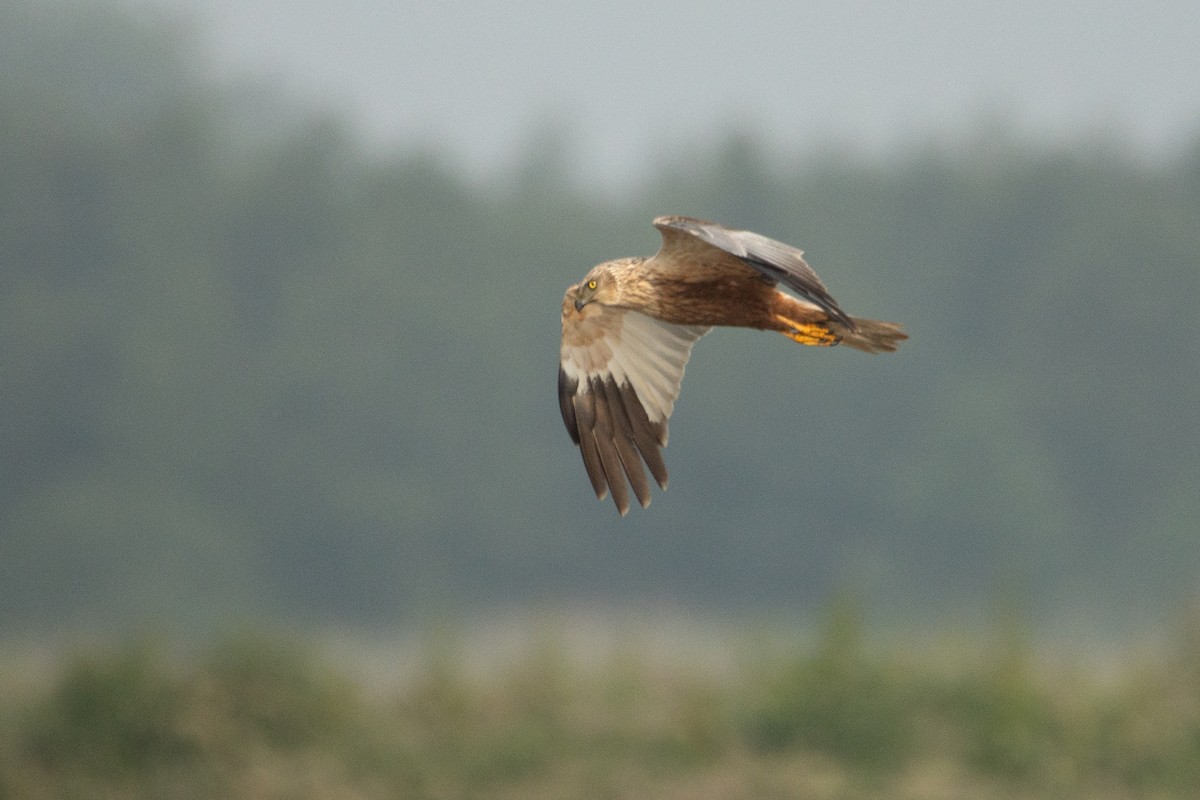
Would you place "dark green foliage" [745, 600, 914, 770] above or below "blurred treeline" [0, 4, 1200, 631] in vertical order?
below

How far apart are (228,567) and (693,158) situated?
62.1ft

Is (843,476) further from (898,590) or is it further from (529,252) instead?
(529,252)

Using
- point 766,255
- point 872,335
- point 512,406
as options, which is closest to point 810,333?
point 872,335

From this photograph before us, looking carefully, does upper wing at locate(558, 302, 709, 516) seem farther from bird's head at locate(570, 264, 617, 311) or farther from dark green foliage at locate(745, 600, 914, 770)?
dark green foliage at locate(745, 600, 914, 770)

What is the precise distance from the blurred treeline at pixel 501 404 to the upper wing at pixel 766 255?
3385 cm

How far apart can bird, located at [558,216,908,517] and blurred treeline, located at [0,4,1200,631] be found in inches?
1273

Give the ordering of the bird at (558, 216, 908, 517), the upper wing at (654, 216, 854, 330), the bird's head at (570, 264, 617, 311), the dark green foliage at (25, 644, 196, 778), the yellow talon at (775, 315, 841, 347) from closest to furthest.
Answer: the upper wing at (654, 216, 854, 330) → the bird at (558, 216, 908, 517) → the yellow talon at (775, 315, 841, 347) → the bird's head at (570, 264, 617, 311) → the dark green foliage at (25, 644, 196, 778)

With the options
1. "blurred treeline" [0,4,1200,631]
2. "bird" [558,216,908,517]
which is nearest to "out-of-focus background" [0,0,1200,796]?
"blurred treeline" [0,4,1200,631]

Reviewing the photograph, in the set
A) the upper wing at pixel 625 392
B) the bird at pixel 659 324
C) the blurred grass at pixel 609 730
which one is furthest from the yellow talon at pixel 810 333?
the blurred grass at pixel 609 730

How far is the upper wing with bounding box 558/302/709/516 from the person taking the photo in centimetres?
979

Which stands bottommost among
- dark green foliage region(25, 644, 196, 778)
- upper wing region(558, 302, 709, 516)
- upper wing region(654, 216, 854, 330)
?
upper wing region(654, 216, 854, 330)

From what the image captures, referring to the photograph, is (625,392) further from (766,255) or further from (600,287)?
(766,255)

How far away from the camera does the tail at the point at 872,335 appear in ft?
29.1

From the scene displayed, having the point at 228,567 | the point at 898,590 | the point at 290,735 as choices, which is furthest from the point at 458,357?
the point at 290,735
